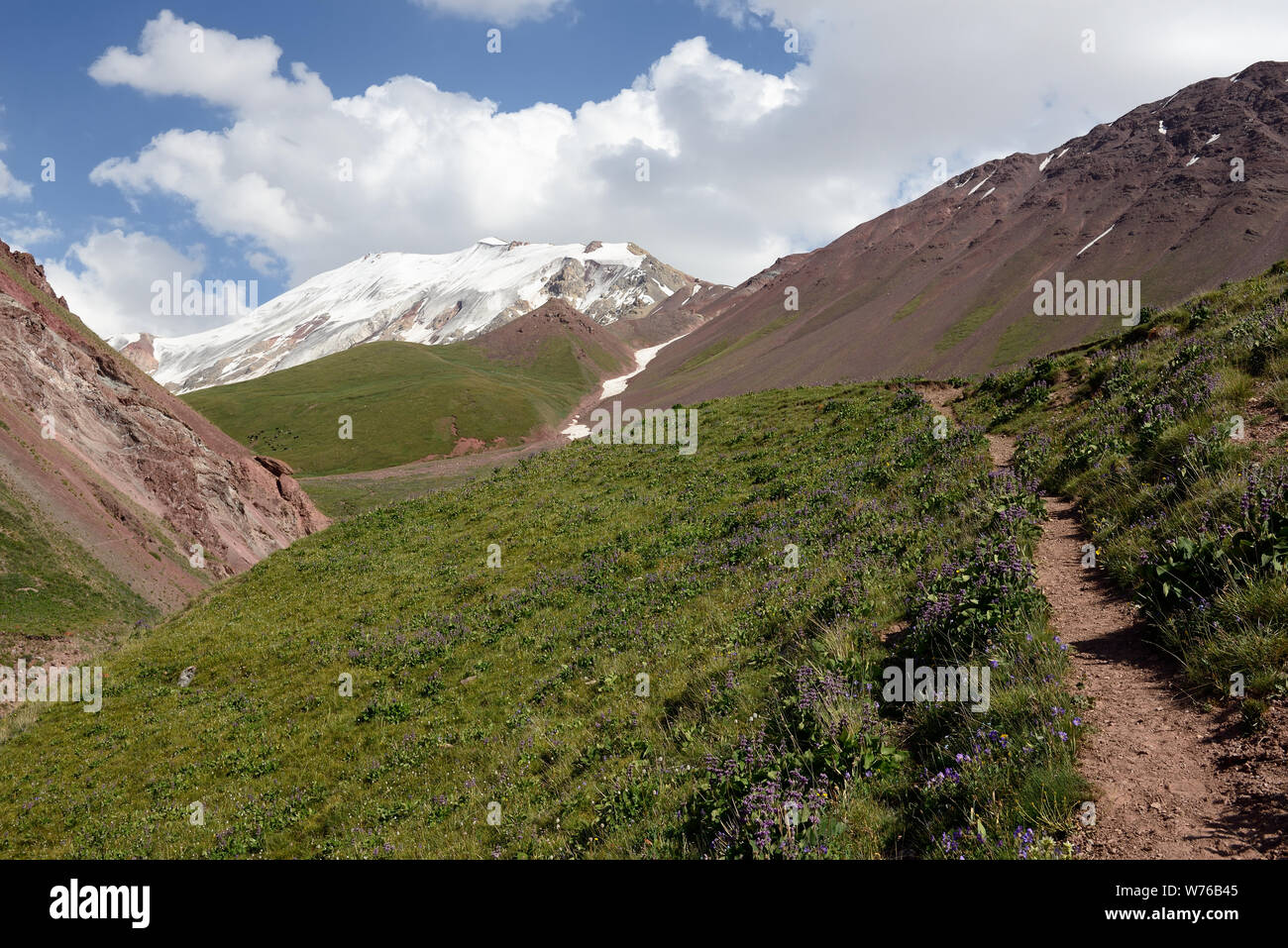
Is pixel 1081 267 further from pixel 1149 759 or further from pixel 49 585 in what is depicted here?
pixel 49 585

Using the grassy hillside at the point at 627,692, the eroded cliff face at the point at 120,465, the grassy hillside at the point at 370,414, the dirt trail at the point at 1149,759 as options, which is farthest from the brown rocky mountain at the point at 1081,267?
the dirt trail at the point at 1149,759

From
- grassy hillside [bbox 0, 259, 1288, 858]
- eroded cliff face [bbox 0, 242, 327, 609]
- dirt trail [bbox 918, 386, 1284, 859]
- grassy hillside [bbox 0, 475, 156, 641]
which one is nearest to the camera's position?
dirt trail [bbox 918, 386, 1284, 859]

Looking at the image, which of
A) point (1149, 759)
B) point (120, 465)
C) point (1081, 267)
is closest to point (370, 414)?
point (120, 465)

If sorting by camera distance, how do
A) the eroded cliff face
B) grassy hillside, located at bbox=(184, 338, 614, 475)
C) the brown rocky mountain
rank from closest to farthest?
the eroded cliff face → grassy hillside, located at bbox=(184, 338, 614, 475) → the brown rocky mountain

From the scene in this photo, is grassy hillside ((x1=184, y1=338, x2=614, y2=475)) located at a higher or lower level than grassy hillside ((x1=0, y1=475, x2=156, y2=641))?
higher

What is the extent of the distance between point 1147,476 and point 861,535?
5.13 meters

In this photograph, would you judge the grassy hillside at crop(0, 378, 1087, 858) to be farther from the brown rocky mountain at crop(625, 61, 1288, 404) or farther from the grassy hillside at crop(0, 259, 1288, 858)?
the brown rocky mountain at crop(625, 61, 1288, 404)

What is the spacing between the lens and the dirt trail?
173 inches

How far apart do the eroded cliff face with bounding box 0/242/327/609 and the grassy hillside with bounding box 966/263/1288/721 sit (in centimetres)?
4315

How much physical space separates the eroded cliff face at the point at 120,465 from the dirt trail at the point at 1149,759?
4295cm

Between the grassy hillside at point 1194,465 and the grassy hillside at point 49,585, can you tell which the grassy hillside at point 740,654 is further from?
the grassy hillside at point 49,585

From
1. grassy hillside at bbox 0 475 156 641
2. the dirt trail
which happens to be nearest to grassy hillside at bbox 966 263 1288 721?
the dirt trail

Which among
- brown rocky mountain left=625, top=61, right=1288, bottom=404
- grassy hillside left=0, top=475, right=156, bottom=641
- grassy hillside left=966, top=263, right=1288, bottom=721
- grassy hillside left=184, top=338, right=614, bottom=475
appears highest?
brown rocky mountain left=625, top=61, right=1288, bottom=404

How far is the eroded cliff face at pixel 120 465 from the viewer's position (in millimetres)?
36000
